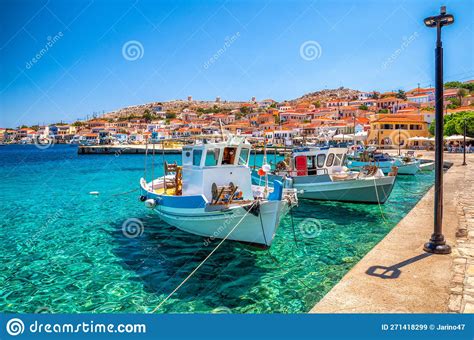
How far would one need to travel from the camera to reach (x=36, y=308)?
5.78 metres

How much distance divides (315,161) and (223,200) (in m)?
7.80

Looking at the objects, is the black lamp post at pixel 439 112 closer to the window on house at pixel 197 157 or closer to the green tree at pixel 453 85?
the window on house at pixel 197 157

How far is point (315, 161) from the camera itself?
1502 centimetres

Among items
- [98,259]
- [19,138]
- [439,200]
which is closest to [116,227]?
[98,259]

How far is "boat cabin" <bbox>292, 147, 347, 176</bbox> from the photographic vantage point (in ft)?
49.1

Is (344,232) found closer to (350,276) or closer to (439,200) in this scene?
(439,200)

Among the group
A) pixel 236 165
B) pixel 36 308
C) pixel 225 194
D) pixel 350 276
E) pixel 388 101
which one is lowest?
pixel 36 308

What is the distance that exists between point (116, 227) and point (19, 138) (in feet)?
542

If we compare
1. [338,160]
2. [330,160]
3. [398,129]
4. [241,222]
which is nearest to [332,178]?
[330,160]

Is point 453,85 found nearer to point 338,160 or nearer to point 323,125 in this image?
point 323,125

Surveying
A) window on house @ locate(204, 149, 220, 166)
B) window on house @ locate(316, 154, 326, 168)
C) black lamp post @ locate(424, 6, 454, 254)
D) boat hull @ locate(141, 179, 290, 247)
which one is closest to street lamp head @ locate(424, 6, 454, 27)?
black lamp post @ locate(424, 6, 454, 254)

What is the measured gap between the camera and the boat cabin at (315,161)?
15.0 meters

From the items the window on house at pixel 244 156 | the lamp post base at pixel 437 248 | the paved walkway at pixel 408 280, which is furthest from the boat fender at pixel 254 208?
the lamp post base at pixel 437 248

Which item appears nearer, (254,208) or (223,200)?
(254,208)
